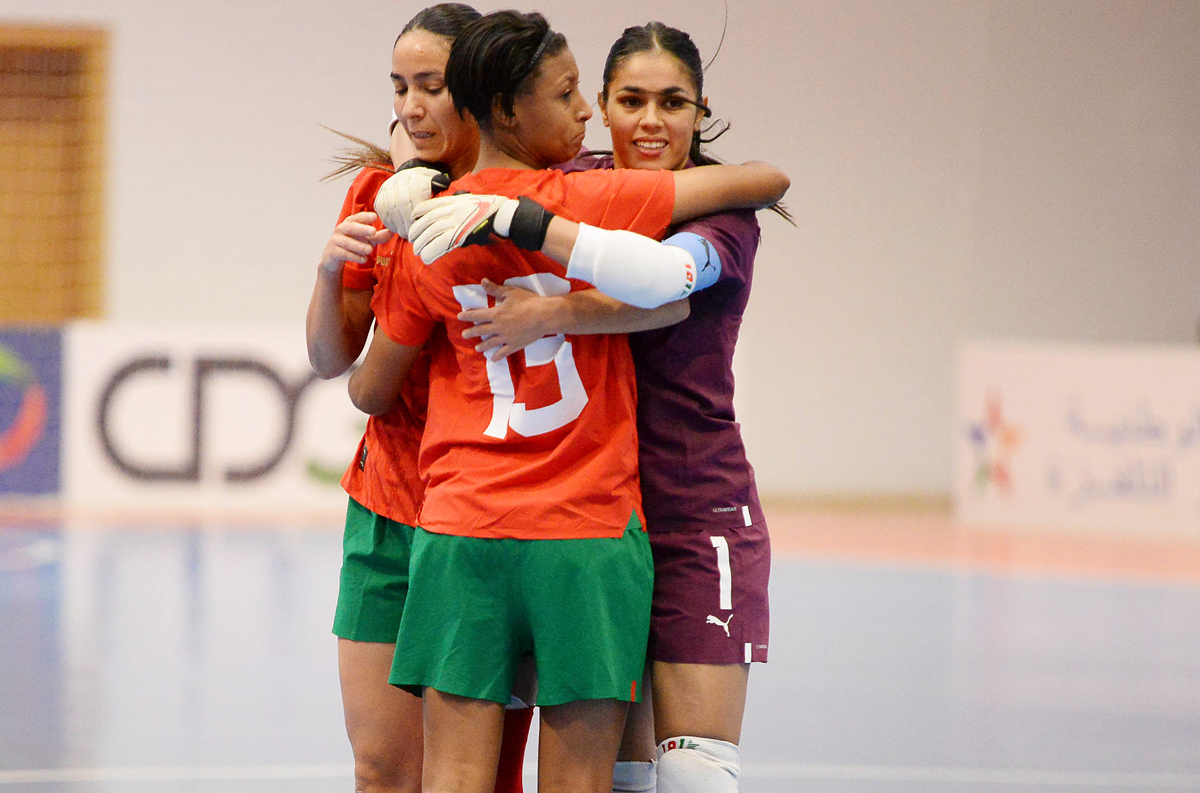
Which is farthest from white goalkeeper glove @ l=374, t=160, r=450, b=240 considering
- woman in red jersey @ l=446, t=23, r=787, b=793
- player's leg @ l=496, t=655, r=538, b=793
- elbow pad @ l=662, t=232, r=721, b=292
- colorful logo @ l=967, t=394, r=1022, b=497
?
colorful logo @ l=967, t=394, r=1022, b=497

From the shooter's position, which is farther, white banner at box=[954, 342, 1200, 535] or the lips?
white banner at box=[954, 342, 1200, 535]

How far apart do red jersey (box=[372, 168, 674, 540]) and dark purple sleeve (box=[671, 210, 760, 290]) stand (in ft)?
0.27

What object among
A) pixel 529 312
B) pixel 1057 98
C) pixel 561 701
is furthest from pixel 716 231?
pixel 1057 98

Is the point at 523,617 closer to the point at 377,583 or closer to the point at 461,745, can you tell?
the point at 461,745

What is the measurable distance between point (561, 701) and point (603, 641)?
0.11 metres

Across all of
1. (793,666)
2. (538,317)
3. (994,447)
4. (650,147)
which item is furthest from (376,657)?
(994,447)

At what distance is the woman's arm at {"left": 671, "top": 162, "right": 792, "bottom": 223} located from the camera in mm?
2176

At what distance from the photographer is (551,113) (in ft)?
6.84

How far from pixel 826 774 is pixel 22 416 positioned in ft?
20.8

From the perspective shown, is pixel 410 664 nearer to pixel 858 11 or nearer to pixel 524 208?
pixel 524 208

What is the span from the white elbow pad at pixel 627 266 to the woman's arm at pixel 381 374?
38 cm

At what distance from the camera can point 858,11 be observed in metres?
10.8

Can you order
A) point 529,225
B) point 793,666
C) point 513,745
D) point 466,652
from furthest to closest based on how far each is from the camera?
1. point 793,666
2. point 513,745
3. point 466,652
4. point 529,225

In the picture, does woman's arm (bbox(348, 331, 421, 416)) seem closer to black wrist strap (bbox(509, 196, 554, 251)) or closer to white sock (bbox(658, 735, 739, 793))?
black wrist strap (bbox(509, 196, 554, 251))
